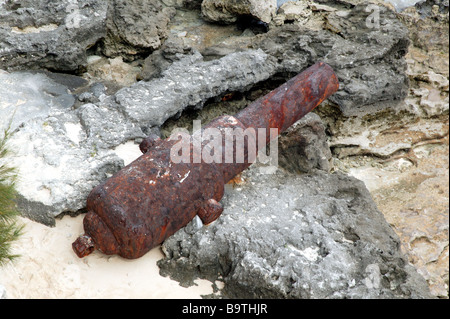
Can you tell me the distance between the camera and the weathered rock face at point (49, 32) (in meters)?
4.43

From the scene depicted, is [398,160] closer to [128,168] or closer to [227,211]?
[227,211]

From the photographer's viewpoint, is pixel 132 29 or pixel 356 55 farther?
pixel 132 29

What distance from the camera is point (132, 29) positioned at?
5.01 m

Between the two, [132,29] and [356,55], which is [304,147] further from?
[132,29]

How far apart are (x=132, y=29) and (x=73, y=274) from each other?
2634 mm

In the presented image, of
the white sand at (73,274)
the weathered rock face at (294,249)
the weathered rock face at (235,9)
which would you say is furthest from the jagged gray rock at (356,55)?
the white sand at (73,274)

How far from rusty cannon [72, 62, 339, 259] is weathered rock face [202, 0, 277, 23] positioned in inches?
81.2

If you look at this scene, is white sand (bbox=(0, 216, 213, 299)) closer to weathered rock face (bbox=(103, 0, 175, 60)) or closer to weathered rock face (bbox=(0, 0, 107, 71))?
weathered rock face (bbox=(0, 0, 107, 71))

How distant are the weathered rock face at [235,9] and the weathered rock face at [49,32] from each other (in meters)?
1.15

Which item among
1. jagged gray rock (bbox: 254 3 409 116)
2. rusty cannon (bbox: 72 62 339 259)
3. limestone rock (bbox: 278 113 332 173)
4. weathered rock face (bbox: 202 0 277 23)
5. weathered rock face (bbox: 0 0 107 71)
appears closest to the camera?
rusty cannon (bbox: 72 62 339 259)

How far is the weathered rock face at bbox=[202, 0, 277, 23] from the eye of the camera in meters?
5.33

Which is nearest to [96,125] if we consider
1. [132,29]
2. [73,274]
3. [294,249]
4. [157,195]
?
[157,195]

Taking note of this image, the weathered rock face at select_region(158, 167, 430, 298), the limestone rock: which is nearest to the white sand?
the weathered rock face at select_region(158, 167, 430, 298)

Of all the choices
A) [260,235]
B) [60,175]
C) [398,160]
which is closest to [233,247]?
[260,235]
